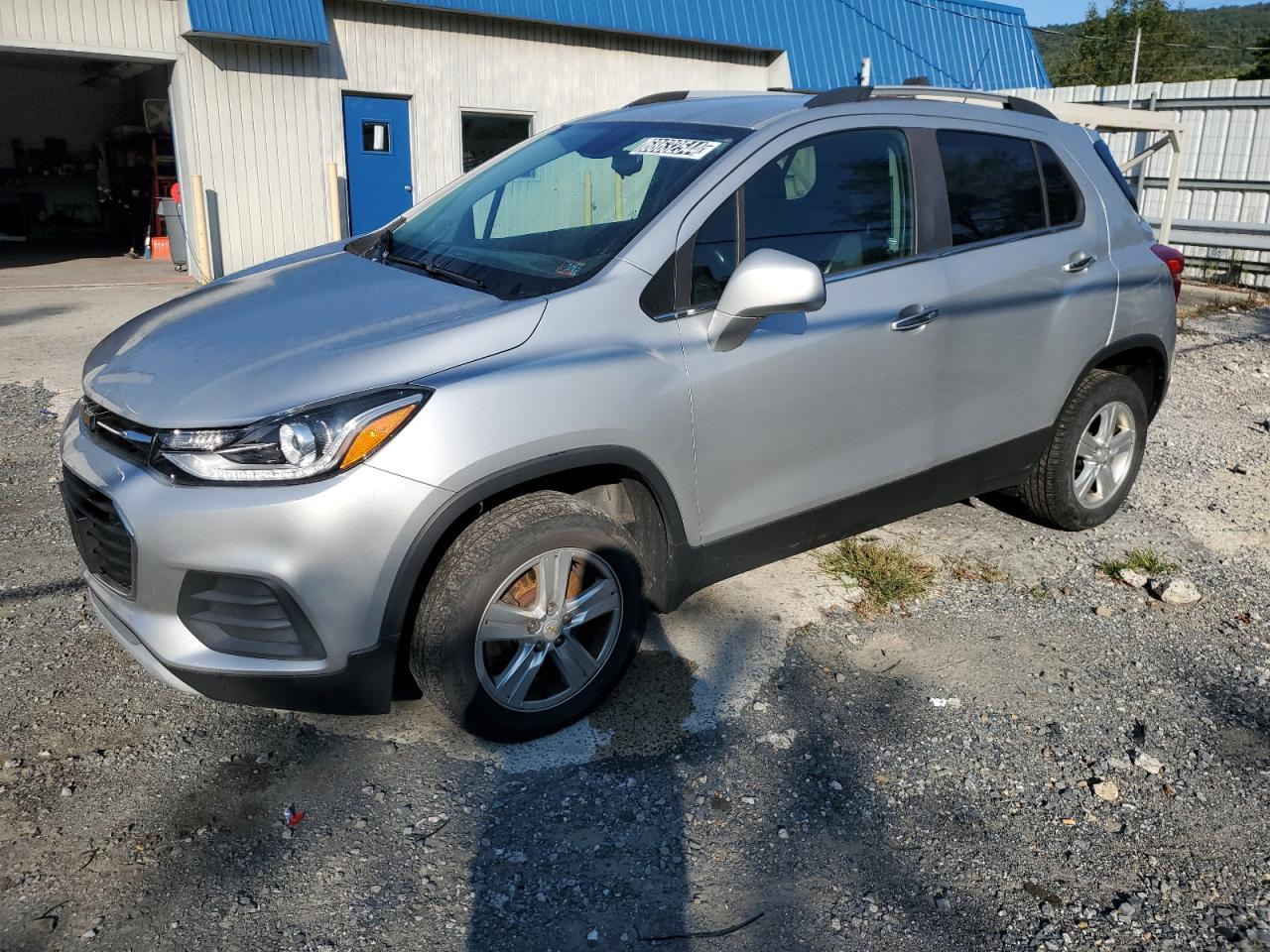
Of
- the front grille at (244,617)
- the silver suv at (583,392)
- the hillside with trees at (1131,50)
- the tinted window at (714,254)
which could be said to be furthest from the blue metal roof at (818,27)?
the hillside with trees at (1131,50)

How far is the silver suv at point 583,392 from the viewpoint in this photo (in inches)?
106

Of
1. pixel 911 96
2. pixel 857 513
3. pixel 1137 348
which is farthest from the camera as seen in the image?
pixel 1137 348

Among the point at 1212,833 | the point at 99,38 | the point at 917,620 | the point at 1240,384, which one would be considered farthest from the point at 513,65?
the point at 1212,833

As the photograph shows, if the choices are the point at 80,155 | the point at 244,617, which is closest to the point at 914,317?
the point at 244,617

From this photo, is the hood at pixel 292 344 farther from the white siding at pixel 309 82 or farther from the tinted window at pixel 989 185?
the white siding at pixel 309 82

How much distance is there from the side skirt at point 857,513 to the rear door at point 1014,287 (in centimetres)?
6

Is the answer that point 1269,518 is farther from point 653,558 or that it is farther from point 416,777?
point 416,777

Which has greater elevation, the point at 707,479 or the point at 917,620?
the point at 707,479

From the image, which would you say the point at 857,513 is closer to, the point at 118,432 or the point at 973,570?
the point at 973,570

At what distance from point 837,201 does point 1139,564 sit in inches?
89.3

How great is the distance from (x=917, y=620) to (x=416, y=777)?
2.09 m

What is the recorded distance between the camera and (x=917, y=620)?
4156 mm

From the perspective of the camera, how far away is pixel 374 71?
12914mm

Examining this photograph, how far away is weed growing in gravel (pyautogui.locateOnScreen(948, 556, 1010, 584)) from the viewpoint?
14.9ft
